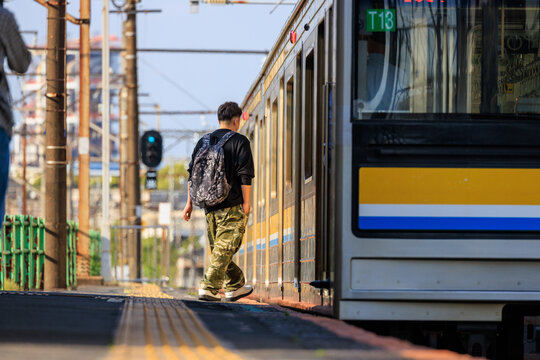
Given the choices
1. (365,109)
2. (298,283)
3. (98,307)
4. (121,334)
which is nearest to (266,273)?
(298,283)

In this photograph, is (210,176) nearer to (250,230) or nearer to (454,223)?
(454,223)

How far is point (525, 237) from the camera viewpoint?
22.9 feet

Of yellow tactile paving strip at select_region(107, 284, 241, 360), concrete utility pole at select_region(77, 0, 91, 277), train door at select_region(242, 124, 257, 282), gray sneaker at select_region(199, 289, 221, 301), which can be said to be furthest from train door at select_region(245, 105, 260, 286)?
concrete utility pole at select_region(77, 0, 91, 277)

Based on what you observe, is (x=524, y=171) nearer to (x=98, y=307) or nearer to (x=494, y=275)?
(x=494, y=275)

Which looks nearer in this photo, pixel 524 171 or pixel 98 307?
pixel 524 171

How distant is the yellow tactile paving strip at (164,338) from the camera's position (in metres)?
4.95

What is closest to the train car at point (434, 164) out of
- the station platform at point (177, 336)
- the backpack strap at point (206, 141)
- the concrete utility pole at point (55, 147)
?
the station platform at point (177, 336)

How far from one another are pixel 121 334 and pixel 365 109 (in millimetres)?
2171

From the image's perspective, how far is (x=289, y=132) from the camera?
10.1 meters

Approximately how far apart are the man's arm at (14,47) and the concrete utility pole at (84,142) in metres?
15.0

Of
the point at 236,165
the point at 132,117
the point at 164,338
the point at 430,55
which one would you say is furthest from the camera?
the point at 132,117

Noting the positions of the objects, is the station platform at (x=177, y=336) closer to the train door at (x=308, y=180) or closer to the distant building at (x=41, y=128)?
the train door at (x=308, y=180)

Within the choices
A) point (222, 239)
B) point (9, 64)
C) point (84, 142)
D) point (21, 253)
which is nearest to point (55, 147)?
point (21, 253)

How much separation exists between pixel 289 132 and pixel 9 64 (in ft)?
12.5
